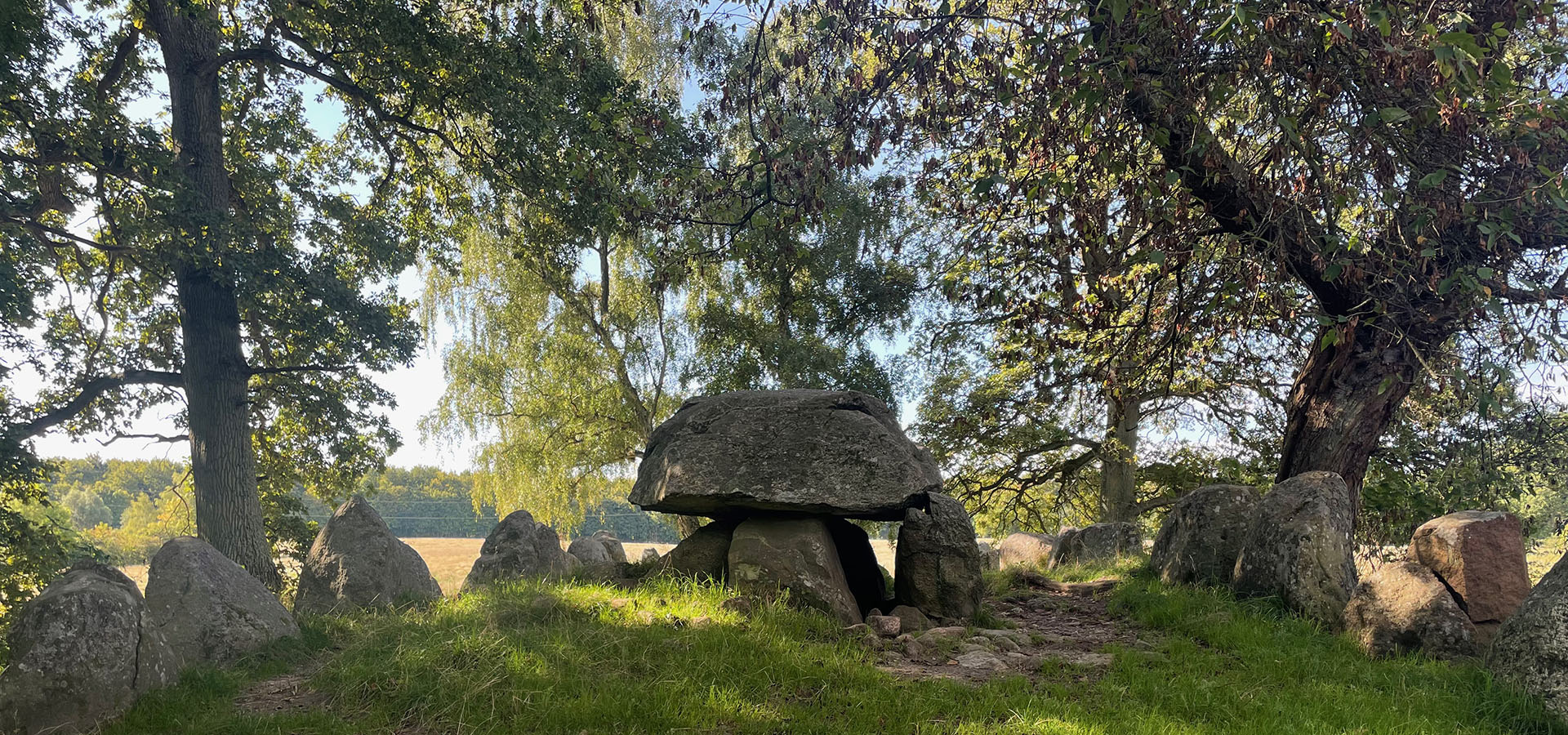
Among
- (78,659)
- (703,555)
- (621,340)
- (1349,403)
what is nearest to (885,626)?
(703,555)

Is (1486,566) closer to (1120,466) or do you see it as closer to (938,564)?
(938,564)

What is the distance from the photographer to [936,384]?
1852 centimetres

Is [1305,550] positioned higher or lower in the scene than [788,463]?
lower

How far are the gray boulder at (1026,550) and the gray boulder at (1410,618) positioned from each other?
766 cm

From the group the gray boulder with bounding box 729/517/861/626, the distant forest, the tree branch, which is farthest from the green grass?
the distant forest

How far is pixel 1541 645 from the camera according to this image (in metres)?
5.17

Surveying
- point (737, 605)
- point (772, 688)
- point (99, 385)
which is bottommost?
point (772, 688)

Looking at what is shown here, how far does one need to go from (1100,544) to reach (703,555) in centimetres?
819

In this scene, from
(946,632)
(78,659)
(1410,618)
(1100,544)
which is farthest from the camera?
(1100,544)

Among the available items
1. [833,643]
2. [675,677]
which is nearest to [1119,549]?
[833,643]

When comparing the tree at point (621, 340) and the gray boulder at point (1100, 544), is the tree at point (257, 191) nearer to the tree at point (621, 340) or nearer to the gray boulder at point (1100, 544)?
the tree at point (621, 340)

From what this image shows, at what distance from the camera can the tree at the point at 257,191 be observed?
10398mm

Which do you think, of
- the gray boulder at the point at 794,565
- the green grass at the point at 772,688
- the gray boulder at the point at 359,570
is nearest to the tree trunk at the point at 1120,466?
the green grass at the point at 772,688

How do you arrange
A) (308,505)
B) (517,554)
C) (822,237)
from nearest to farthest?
(517,554), (822,237), (308,505)
